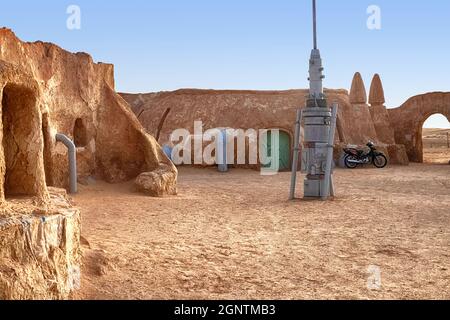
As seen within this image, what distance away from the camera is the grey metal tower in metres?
10.8

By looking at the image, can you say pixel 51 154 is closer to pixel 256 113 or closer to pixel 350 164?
pixel 256 113

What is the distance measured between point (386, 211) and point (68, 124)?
23.5ft

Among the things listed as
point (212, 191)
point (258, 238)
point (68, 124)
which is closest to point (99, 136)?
point (68, 124)

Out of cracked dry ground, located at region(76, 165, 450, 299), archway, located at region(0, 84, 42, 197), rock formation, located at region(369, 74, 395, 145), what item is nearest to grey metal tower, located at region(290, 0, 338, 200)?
cracked dry ground, located at region(76, 165, 450, 299)

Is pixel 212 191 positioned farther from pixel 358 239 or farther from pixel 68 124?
pixel 358 239

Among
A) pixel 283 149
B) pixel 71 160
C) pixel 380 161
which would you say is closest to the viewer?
pixel 71 160

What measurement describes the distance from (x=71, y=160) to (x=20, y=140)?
18.4ft

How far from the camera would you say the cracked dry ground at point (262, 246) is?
4.75m

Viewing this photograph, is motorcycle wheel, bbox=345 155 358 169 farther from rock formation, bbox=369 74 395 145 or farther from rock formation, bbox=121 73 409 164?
rock formation, bbox=369 74 395 145

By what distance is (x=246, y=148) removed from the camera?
20.4 metres

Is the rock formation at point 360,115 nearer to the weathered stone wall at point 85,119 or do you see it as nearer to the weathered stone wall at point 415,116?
the weathered stone wall at point 415,116

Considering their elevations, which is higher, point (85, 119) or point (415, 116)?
point (415, 116)

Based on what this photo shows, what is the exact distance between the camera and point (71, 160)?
34.6 feet

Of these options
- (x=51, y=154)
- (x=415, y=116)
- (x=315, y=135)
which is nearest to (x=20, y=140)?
(x=51, y=154)
